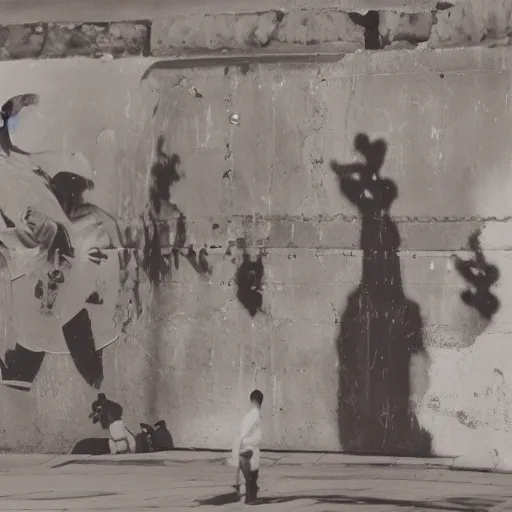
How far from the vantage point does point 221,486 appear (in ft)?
24.6

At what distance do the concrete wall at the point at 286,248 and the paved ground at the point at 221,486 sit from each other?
0.95ft

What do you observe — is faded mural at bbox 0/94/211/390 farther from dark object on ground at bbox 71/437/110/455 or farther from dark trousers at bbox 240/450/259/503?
dark trousers at bbox 240/450/259/503

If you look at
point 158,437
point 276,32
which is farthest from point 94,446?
point 276,32

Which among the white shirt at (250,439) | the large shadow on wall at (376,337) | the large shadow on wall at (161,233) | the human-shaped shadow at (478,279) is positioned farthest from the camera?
the large shadow on wall at (161,233)

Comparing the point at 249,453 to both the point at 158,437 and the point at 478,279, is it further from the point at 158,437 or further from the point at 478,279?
the point at 478,279

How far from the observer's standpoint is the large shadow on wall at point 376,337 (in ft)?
26.5

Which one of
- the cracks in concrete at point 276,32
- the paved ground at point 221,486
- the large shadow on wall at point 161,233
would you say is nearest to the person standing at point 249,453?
the paved ground at point 221,486

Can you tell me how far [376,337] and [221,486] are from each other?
1600 millimetres

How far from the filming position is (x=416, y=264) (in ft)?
26.4

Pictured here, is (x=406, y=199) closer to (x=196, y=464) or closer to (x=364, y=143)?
(x=364, y=143)

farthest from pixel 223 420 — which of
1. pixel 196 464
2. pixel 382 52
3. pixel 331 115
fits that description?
pixel 382 52

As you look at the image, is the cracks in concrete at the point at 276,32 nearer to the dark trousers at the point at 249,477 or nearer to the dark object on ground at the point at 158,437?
the dark object on ground at the point at 158,437

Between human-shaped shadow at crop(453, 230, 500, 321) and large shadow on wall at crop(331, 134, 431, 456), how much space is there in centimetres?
41

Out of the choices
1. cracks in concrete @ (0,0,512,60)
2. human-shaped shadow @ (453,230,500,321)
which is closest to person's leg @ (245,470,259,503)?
human-shaped shadow @ (453,230,500,321)
